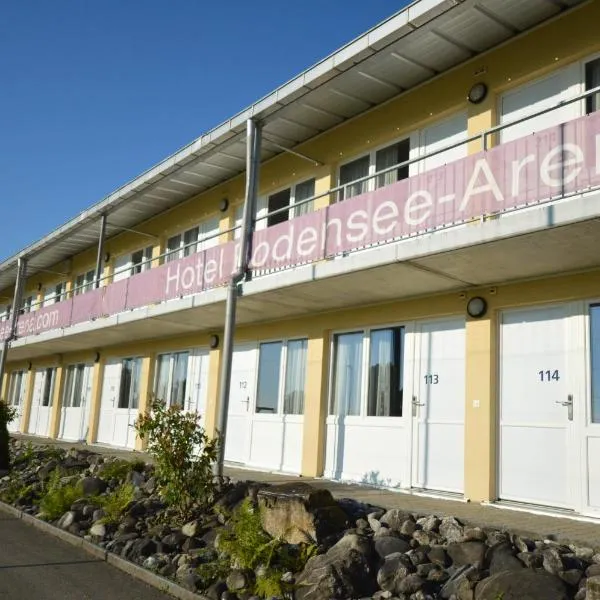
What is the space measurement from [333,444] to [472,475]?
9.90 ft

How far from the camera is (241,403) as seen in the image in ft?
44.9

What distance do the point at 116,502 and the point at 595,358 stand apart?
266 inches

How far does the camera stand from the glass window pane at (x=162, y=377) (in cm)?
1666

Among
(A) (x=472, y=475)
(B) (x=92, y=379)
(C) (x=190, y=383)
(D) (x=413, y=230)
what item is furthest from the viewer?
(B) (x=92, y=379)

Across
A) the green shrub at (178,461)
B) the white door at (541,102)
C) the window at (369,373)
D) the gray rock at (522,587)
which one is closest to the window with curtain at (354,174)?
the window at (369,373)

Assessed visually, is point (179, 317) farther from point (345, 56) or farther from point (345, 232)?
point (345, 56)

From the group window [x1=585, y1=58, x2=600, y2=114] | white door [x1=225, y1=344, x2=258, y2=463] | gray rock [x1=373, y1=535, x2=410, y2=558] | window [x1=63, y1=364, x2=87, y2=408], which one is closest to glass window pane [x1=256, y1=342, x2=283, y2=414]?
white door [x1=225, y1=344, x2=258, y2=463]

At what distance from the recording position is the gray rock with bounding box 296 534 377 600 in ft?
19.4

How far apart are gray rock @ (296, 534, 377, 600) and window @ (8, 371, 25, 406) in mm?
23024

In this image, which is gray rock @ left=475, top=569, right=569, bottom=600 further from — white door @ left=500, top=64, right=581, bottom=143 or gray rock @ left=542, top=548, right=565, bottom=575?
white door @ left=500, top=64, right=581, bottom=143

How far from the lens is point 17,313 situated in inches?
829

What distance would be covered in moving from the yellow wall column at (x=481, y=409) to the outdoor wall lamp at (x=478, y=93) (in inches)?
123

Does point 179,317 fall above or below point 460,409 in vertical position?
above

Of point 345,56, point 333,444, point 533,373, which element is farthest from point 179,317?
point 533,373
